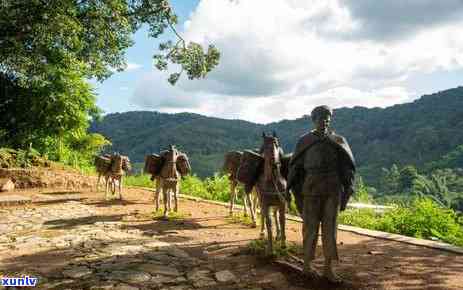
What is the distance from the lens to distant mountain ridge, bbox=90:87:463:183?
375 feet

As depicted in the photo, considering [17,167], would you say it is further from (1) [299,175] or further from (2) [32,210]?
(1) [299,175]

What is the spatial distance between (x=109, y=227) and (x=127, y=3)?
921cm

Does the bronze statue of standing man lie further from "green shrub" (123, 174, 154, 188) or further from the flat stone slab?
"green shrub" (123, 174, 154, 188)

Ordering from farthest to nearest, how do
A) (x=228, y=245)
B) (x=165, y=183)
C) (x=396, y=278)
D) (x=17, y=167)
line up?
(x=17, y=167)
(x=165, y=183)
(x=228, y=245)
(x=396, y=278)

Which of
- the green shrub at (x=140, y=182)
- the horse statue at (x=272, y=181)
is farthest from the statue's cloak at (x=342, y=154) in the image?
the green shrub at (x=140, y=182)

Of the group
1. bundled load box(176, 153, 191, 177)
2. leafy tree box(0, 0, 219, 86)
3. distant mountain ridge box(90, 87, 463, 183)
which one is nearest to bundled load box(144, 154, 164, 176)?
bundled load box(176, 153, 191, 177)

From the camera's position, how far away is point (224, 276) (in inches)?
277

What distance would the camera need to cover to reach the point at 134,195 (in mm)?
19719

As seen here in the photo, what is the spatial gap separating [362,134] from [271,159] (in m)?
145

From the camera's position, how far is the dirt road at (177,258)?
665 cm

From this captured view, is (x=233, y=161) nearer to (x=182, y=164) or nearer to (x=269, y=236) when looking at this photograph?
(x=182, y=164)

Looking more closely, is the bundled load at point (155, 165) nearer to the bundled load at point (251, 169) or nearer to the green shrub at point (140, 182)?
the bundled load at point (251, 169)

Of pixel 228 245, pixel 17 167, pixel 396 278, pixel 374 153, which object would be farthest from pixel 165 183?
pixel 374 153

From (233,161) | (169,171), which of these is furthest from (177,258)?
(233,161)
